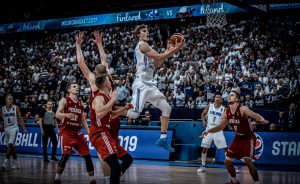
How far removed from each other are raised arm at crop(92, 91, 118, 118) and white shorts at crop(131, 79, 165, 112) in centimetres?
167

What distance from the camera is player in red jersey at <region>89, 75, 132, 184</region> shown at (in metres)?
6.03

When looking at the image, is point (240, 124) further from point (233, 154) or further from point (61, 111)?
point (61, 111)

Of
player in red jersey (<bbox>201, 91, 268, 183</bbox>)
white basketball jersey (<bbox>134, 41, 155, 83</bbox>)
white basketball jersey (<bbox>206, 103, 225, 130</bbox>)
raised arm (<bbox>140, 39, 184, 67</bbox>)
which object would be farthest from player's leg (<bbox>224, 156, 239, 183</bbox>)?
white basketball jersey (<bbox>206, 103, 225, 130</bbox>)

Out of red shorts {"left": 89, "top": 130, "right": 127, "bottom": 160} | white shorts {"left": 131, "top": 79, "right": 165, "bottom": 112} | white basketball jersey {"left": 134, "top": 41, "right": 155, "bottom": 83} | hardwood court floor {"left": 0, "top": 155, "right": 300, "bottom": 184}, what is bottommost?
hardwood court floor {"left": 0, "top": 155, "right": 300, "bottom": 184}

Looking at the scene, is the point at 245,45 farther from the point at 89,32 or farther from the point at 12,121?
the point at 89,32

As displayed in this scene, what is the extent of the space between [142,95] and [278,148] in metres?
6.85

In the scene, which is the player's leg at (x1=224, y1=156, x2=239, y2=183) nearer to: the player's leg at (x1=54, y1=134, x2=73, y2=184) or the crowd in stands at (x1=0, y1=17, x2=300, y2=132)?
the player's leg at (x1=54, y1=134, x2=73, y2=184)

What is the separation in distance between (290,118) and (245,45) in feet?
20.3

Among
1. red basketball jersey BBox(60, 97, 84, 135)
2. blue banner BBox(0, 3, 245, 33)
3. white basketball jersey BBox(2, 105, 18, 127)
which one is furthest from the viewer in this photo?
blue banner BBox(0, 3, 245, 33)

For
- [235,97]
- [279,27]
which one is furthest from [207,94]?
[235,97]

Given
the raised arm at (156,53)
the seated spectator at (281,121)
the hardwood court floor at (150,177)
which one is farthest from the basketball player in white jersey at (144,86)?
the seated spectator at (281,121)

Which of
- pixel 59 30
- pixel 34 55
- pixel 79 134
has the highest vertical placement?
pixel 59 30

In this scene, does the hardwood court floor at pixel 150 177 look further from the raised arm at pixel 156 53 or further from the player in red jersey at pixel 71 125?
the raised arm at pixel 156 53

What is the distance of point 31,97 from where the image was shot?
2345 cm
